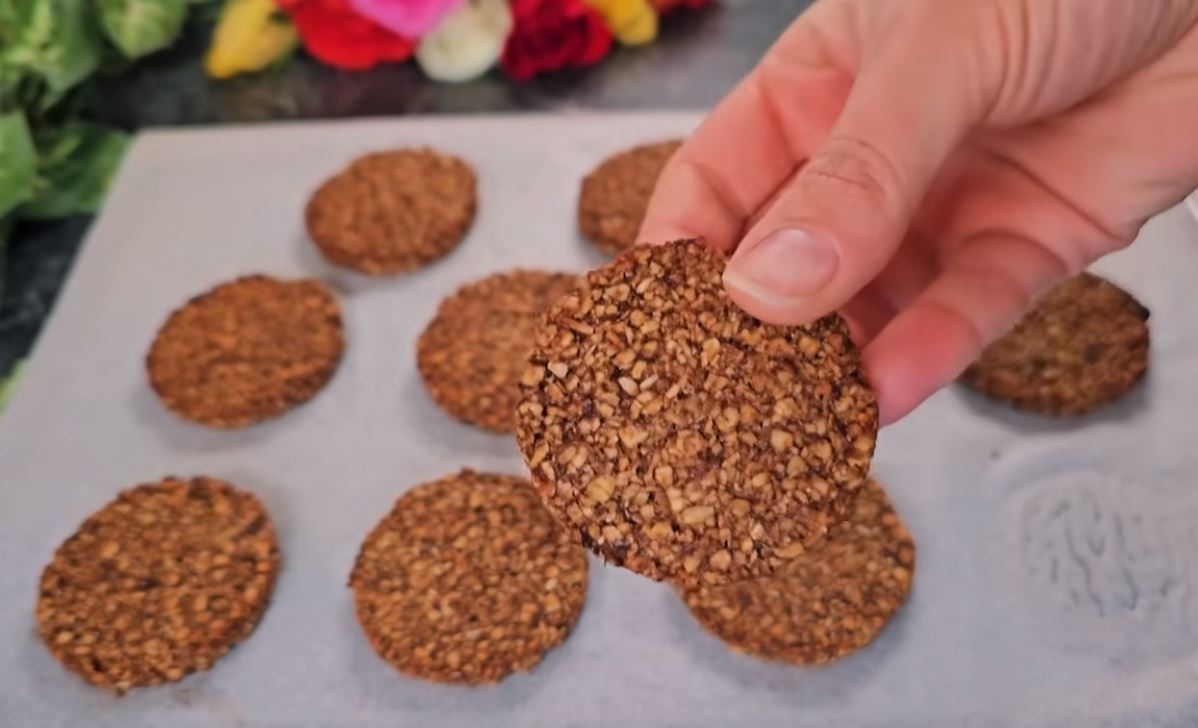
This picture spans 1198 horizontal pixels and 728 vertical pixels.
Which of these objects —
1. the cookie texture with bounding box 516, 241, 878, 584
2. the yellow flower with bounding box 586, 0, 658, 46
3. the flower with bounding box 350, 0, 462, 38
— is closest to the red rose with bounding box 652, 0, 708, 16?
the yellow flower with bounding box 586, 0, 658, 46

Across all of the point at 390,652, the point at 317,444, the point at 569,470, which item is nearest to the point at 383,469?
the point at 317,444

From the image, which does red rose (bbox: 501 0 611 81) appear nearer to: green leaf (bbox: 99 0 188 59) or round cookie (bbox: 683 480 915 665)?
green leaf (bbox: 99 0 188 59)

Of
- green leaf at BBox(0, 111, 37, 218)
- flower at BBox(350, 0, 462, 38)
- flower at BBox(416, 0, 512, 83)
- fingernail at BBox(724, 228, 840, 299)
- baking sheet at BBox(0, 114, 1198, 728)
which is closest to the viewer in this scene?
fingernail at BBox(724, 228, 840, 299)

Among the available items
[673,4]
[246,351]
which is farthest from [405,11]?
[246,351]

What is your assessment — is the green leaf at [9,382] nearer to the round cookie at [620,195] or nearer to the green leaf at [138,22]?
the green leaf at [138,22]

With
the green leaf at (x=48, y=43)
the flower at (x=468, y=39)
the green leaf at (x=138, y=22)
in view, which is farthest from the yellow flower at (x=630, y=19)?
the green leaf at (x=48, y=43)

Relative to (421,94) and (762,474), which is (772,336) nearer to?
(762,474)

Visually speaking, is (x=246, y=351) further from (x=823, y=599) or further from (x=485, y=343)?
(x=823, y=599)
